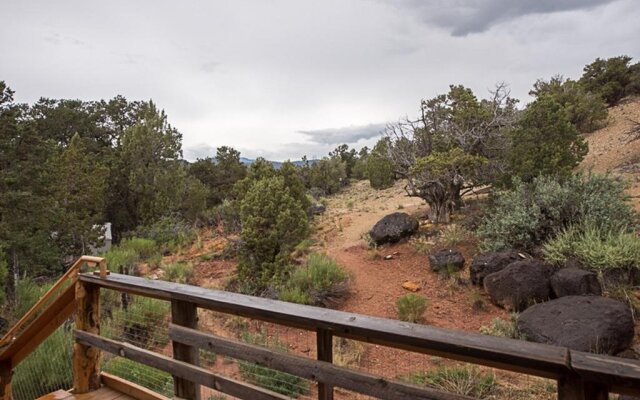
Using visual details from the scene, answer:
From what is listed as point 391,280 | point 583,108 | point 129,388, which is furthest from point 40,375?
point 583,108

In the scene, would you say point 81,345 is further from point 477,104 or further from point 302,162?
point 302,162

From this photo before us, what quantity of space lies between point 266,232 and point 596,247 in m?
6.12

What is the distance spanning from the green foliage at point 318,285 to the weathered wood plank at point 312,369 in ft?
16.6

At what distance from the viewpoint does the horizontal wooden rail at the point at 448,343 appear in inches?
40.7

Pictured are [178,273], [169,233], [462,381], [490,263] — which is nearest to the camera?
[462,381]

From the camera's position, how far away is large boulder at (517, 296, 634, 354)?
4391mm

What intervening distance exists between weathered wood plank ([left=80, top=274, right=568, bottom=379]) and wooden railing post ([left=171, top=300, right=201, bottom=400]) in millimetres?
84

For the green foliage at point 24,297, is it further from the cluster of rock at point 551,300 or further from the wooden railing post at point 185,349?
the cluster of rock at point 551,300

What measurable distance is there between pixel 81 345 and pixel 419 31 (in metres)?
8.11

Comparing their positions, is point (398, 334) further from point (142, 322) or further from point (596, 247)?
point (596, 247)

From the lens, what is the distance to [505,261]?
22.2 ft

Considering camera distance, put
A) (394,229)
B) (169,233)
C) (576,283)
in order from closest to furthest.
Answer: (576,283) → (394,229) → (169,233)

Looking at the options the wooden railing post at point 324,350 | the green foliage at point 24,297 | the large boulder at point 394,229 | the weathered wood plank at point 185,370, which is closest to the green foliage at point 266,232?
the large boulder at point 394,229

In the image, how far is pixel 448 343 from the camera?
4.09ft
